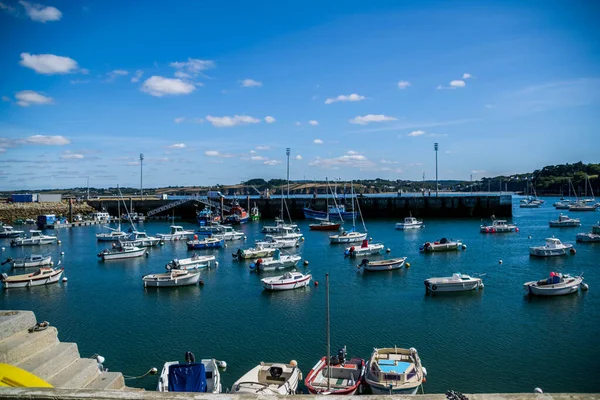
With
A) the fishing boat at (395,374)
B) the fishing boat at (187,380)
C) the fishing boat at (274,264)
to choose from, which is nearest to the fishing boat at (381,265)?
the fishing boat at (274,264)

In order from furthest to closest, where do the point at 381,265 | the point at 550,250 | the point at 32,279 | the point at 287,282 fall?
the point at 550,250, the point at 381,265, the point at 32,279, the point at 287,282

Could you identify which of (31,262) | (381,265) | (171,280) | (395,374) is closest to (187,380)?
(395,374)

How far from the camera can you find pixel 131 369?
21.6 meters

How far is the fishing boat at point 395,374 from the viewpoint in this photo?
1747 cm

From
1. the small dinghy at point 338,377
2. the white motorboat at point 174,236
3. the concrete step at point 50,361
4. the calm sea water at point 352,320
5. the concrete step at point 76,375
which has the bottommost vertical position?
the calm sea water at point 352,320

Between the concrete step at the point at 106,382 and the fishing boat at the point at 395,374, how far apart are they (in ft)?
33.7

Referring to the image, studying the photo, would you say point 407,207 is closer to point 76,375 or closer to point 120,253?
point 120,253

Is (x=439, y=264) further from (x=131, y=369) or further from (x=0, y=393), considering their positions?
(x=0, y=393)

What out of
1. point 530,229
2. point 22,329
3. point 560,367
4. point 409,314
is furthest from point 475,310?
point 530,229

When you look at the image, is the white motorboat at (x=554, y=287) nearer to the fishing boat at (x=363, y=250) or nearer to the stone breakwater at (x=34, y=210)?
the fishing boat at (x=363, y=250)

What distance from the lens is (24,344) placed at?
29.2ft

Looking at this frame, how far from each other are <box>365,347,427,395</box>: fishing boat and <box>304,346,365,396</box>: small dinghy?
493 mm

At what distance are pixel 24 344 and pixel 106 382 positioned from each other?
79.6 inches

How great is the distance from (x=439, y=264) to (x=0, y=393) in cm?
4587
